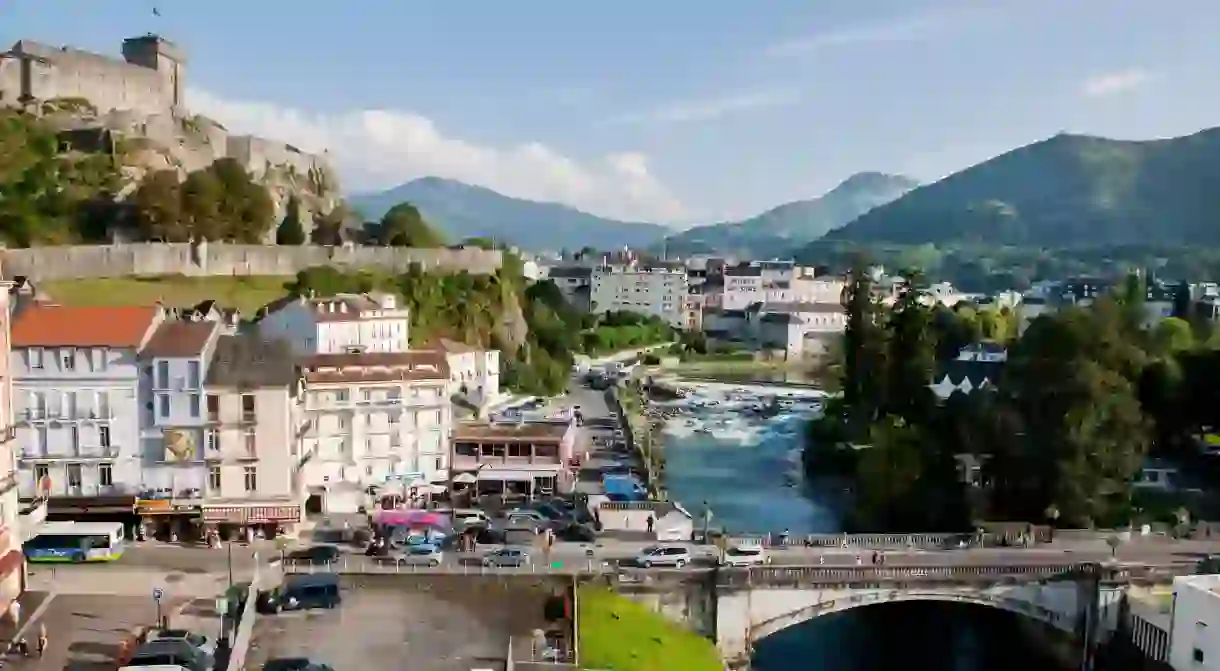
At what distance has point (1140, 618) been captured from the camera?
104ft

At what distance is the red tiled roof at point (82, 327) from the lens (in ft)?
110

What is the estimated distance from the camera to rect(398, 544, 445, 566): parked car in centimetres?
3116

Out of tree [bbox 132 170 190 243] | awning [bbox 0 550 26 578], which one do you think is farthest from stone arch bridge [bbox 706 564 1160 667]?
tree [bbox 132 170 190 243]

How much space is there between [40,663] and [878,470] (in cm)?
3664

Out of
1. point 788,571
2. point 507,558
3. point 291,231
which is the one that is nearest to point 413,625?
point 507,558

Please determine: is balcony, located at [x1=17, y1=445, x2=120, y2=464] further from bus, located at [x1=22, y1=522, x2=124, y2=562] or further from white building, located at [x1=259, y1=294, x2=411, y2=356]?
white building, located at [x1=259, y1=294, x2=411, y2=356]

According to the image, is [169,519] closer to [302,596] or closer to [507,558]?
[302,596]

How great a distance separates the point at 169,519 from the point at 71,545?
3.56m

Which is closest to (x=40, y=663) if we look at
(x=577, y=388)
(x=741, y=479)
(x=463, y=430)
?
(x=463, y=430)

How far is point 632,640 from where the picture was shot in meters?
28.1

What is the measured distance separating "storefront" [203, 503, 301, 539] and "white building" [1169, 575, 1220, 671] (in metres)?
27.6

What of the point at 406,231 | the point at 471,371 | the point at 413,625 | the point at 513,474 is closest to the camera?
the point at 413,625

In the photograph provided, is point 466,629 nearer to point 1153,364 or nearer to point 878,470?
point 878,470

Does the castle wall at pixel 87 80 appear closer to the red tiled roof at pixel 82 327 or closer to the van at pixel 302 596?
the red tiled roof at pixel 82 327
